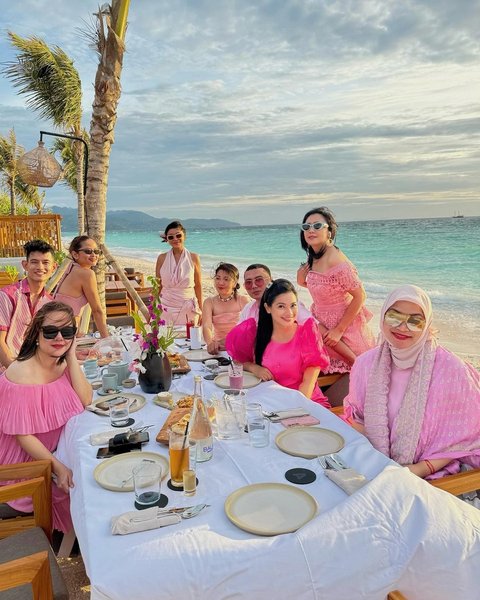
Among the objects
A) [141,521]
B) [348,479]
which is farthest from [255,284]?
[141,521]

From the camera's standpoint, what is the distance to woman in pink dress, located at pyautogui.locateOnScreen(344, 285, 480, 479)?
1878 millimetres

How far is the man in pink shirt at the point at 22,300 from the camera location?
3322mm

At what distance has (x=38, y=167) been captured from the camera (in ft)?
19.5

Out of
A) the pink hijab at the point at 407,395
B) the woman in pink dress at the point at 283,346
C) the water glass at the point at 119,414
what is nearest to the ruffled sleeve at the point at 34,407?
the water glass at the point at 119,414

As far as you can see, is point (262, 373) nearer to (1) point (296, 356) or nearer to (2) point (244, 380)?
(2) point (244, 380)

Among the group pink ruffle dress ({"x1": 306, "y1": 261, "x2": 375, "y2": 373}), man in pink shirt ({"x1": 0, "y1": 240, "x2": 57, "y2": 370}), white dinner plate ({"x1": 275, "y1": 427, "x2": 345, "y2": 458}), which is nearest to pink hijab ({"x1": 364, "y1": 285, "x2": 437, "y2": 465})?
white dinner plate ({"x1": 275, "y1": 427, "x2": 345, "y2": 458})

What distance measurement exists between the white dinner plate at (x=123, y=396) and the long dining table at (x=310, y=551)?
2.38 ft

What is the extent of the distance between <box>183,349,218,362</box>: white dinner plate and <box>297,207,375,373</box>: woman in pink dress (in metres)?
0.96

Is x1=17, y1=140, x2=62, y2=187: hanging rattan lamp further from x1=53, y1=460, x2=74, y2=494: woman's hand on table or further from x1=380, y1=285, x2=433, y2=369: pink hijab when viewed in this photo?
x1=380, y1=285, x2=433, y2=369: pink hijab

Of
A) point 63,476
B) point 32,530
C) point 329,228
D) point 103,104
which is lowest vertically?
point 32,530

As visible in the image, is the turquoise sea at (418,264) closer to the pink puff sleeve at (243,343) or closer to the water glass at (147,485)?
the pink puff sleeve at (243,343)

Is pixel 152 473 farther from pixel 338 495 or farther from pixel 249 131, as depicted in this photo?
pixel 249 131

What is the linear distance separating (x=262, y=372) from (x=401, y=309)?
99 centimetres

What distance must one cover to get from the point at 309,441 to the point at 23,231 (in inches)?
510
